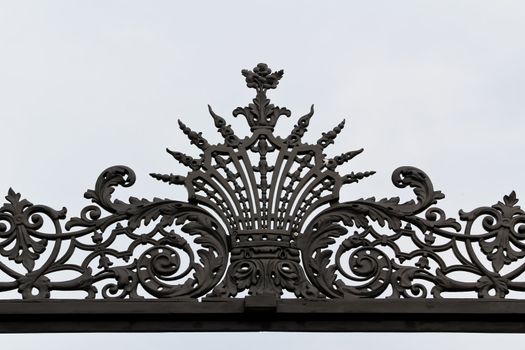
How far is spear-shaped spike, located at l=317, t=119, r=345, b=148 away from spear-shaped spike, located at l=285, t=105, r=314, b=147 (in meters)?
0.11

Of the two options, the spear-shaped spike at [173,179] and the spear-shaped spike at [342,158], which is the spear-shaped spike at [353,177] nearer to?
the spear-shaped spike at [342,158]

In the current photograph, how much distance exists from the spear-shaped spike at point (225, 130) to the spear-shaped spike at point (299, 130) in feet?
0.92

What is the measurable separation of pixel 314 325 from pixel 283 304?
0.20 meters

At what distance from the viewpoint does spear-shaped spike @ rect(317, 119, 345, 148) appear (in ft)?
36.6

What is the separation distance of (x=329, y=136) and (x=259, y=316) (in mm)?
1132

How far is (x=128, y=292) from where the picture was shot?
35.3 feet

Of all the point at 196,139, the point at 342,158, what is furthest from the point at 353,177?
the point at 196,139

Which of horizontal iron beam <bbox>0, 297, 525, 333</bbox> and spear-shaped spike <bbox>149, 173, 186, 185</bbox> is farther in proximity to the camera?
spear-shaped spike <bbox>149, 173, 186, 185</bbox>

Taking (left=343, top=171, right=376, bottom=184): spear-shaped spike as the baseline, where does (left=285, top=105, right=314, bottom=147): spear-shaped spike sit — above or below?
above

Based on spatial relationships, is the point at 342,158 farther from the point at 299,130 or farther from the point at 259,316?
the point at 259,316

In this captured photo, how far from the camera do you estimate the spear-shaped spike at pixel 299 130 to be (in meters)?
11.2

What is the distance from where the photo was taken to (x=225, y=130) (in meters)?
11.2

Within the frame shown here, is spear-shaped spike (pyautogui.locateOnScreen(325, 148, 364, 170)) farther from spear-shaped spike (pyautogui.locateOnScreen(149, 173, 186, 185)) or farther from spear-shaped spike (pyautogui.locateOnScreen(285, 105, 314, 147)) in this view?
spear-shaped spike (pyautogui.locateOnScreen(149, 173, 186, 185))

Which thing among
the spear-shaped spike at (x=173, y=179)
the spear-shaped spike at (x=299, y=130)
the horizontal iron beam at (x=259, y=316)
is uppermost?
the spear-shaped spike at (x=299, y=130)
